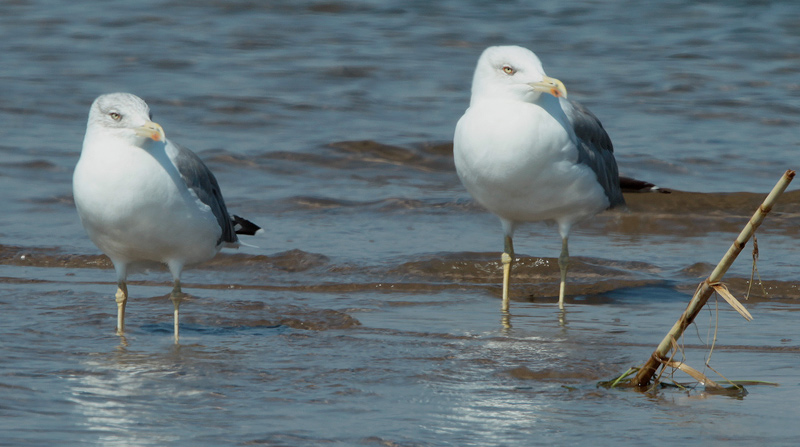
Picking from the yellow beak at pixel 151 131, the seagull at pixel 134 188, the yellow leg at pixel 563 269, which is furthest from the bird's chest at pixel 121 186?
the yellow leg at pixel 563 269

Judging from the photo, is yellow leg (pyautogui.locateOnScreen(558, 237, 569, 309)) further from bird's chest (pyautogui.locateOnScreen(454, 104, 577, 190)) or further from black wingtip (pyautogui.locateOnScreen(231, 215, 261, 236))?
black wingtip (pyautogui.locateOnScreen(231, 215, 261, 236))

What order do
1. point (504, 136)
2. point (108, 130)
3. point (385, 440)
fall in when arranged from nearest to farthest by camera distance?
point (385, 440) < point (108, 130) < point (504, 136)

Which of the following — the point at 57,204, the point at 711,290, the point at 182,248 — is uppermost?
the point at 711,290

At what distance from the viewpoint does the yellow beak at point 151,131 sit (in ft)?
16.5

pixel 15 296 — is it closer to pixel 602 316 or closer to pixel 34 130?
pixel 602 316

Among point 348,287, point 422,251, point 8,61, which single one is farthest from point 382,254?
point 8,61

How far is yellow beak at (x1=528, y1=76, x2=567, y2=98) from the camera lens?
5.82m

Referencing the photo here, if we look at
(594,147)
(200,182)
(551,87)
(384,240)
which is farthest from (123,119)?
(384,240)

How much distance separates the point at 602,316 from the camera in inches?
245

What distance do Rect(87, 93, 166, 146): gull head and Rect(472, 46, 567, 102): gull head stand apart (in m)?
1.86

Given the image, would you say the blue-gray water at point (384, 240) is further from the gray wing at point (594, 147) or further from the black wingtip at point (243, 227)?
the gray wing at point (594, 147)

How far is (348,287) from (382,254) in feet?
2.52

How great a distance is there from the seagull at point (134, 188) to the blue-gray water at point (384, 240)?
478 mm

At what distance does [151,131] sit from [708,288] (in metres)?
2.49
